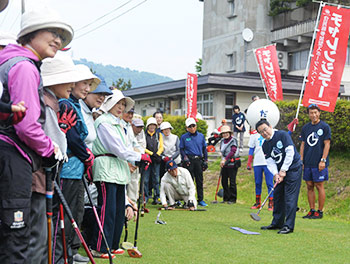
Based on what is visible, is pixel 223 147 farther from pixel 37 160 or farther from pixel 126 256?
pixel 37 160

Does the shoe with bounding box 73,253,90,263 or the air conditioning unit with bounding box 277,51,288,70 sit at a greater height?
the air conditioning unit with bounding box 277,51,288,70

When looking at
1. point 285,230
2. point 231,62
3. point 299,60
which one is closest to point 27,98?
point 285,230

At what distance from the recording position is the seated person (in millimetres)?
10710

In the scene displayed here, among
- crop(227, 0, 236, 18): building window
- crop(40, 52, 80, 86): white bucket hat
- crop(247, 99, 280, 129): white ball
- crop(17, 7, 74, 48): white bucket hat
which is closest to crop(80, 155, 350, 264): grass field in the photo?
crop(247, 99, 280, 129): white ball

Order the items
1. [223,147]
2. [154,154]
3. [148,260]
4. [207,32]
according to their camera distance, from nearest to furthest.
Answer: [148,260] → [154,154] → [223,147] → [207,32]

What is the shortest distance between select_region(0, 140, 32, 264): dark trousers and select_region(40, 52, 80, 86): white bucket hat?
908mm

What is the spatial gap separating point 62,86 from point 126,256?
9.19ft

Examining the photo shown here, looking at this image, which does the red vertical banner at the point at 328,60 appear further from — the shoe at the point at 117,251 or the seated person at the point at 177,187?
the shoe at the point at 117,251

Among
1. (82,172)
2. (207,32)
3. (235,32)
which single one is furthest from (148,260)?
(207,32)

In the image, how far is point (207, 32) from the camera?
3906cm

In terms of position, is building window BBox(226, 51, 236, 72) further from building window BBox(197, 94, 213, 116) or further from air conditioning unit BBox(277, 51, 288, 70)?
building window BBox(197, 94, 213, 116)

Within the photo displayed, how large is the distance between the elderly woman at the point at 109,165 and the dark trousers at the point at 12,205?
2.54 metres

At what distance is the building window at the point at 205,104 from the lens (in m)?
30.1

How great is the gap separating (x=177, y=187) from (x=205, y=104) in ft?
66.4
